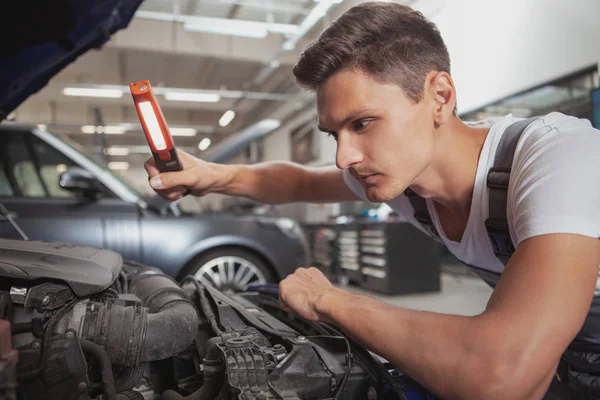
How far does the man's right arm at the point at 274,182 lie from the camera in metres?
1.51

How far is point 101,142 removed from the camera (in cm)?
689

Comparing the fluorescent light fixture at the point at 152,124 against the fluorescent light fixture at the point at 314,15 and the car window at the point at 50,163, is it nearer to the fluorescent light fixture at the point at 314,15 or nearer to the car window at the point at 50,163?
the car window at the point at 50,163

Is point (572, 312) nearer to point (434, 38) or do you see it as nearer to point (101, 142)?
point (434, 38)

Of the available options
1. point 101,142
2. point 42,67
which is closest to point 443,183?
point 42,67

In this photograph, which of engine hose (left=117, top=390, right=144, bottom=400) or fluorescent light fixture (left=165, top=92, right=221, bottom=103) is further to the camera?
fluorescent light fixture (left=165, top=92, right=221, bottom=103)

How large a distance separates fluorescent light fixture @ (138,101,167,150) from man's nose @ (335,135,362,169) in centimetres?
45

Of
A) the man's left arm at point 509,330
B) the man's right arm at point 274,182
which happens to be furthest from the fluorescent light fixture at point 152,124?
the man's left arm at point 509,330

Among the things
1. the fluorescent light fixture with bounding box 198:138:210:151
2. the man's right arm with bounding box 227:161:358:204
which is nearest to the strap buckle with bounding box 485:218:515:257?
the man's right arm with bounding box 227:161:358:204

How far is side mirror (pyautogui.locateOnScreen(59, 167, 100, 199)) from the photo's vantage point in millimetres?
2703

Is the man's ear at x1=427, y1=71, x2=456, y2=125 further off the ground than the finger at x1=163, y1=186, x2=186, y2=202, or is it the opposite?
the man's ear at x1=427, y1=71, x2=456, y2=125

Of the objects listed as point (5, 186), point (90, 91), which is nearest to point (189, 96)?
point (90, 91)

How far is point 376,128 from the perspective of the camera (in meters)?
1.05

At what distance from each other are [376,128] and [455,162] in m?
0.31

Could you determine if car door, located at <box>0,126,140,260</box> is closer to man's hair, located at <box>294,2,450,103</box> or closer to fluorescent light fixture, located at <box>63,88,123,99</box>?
man's hair, located at <box>294,2,450,103</box>
